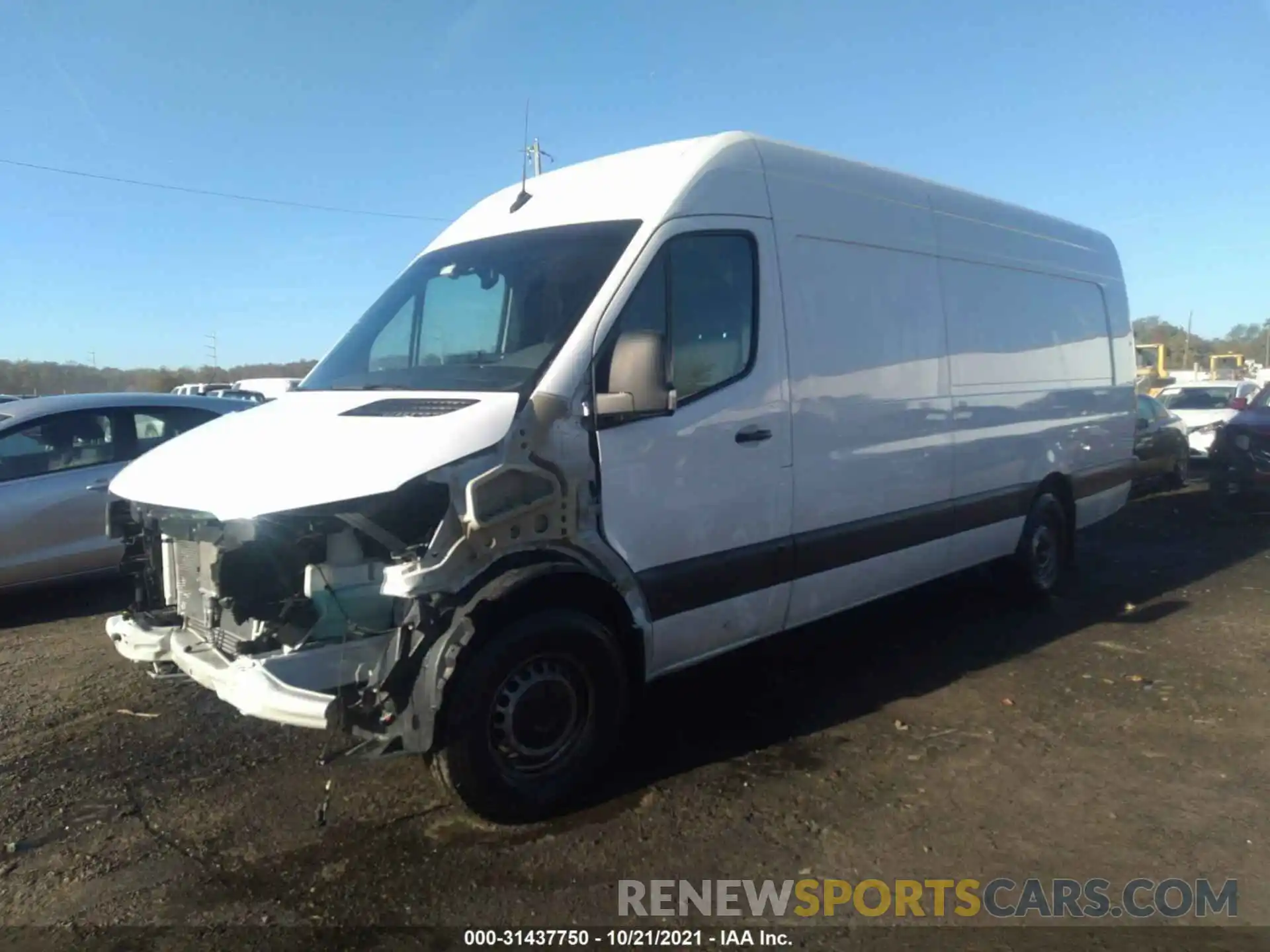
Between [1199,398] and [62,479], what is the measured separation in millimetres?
19187

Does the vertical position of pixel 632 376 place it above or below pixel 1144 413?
above

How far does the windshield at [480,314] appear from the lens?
4043 mm

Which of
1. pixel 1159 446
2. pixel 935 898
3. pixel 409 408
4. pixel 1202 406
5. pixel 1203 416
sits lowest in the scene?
pixel 935 898

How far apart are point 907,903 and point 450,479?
87.8 inches

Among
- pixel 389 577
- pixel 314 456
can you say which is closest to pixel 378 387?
pixel 314 456

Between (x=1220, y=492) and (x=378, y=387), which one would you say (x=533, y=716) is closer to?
(x=378, y=387)

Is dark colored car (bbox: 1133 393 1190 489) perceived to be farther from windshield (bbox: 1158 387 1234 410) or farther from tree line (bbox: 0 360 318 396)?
tree line (bbox: 0 360 318 396)

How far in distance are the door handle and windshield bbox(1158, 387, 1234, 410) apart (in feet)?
54.3

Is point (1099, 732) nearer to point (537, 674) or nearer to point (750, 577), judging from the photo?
point (750, 577)

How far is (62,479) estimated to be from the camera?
721cm

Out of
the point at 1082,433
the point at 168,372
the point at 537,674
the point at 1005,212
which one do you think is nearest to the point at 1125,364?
the point at 1082,433

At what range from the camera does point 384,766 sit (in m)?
4.40

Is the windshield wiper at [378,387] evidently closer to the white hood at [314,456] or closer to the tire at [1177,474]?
the white hood at [314,456]

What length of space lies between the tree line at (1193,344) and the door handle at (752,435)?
7994 centimetres
